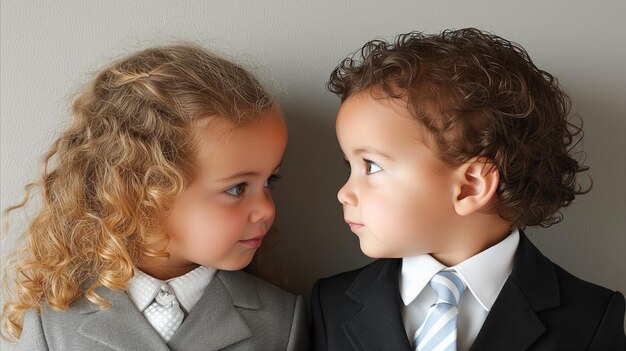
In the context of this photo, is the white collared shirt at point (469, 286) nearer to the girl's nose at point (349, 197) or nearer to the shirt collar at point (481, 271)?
the shirt collar at point (481, 271)

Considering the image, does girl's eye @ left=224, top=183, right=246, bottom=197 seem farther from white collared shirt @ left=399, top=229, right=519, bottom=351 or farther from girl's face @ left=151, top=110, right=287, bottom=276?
white collared shirt @ left=399, top=229, right=519, bottom=351

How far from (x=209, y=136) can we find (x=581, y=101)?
0.88 m

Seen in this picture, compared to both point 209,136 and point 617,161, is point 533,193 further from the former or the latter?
point 209,136

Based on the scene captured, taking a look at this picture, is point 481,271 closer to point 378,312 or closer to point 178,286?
point 378,312

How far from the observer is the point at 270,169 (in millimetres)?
1558

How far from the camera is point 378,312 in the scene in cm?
152

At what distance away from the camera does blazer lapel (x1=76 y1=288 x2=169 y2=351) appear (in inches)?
58.2

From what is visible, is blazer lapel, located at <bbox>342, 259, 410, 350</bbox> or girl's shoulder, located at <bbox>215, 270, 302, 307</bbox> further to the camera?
girl's shoulder, located at <bbox>215, 270, 302, 307</bbox>

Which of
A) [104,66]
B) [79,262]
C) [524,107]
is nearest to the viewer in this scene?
[524,107]

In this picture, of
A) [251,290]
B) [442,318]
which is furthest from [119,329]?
[442,318]

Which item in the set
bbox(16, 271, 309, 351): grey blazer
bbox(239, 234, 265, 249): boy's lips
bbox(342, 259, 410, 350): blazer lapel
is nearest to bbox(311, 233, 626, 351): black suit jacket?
bbox(342, 259, 410, 350): blazer lapel

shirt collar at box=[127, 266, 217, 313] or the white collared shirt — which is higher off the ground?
the white collared shirt

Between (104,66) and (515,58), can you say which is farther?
(104,66)

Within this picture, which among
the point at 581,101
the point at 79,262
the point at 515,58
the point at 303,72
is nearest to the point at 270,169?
the point at 303,72
